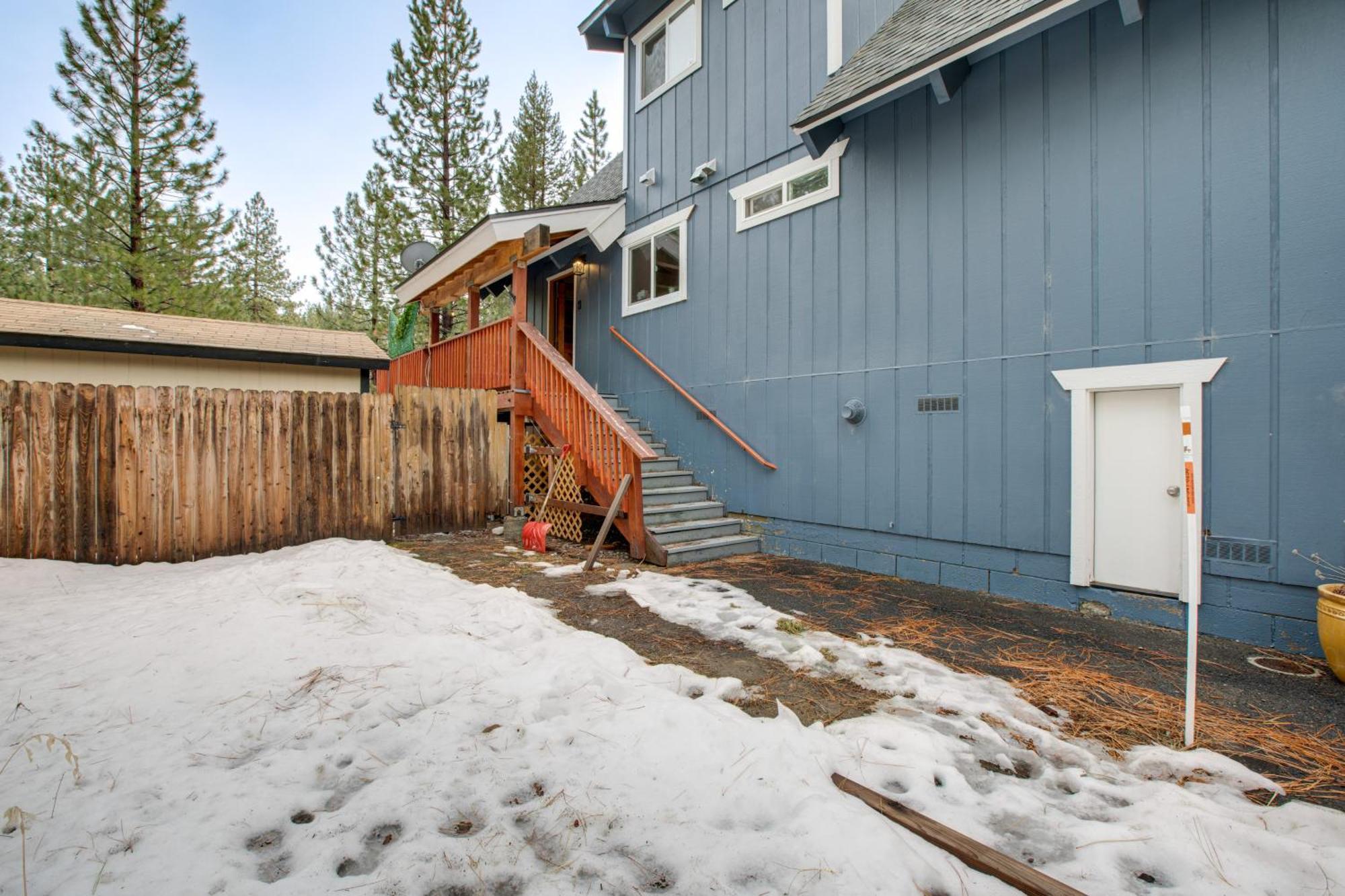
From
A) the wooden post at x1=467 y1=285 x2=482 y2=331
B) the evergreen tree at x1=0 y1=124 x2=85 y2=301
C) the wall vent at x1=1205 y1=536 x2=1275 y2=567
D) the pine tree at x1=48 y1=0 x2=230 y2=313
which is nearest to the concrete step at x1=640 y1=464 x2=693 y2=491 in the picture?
the wooden post at x1=467 y1=285 x2=482 y2=331

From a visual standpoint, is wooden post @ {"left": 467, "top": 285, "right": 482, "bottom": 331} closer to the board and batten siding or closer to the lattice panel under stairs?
the lattice panel under stairs

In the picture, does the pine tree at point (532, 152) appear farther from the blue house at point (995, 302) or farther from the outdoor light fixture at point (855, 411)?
the outdoor light fixture at point (855, 411)

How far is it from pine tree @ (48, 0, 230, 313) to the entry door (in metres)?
16.6

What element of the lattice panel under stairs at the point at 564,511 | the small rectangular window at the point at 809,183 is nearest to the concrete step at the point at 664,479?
the lattice panel under stairs at the point at 564,511

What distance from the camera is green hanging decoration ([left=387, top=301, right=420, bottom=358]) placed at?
42.9ft

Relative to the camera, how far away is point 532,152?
20.1 metres

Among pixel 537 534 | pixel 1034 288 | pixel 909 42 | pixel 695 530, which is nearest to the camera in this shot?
pixel 1034 288

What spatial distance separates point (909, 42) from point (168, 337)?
1029 centimetres

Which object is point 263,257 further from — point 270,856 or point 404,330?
point 270,856

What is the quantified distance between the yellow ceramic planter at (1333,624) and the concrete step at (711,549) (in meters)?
4.35

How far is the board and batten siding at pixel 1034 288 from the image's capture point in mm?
3496

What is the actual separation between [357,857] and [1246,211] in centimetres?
570

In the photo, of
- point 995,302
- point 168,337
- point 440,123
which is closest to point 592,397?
point 995,302

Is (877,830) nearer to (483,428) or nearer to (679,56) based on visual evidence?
(483,428)
